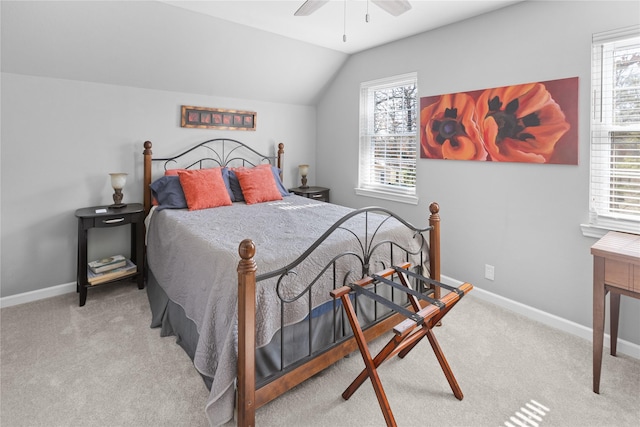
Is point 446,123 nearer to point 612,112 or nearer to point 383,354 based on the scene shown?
point 612,112

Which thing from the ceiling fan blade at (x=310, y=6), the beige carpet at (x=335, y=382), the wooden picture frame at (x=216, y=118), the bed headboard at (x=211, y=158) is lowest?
the beige carpet at (x=335, y=382)

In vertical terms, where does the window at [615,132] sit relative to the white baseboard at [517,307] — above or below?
above

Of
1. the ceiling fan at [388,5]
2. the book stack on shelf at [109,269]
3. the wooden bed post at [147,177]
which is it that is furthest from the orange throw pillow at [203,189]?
the ceiling fan at [388,5]

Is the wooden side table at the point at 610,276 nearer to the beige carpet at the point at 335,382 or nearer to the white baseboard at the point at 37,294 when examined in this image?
the beige carpet at the point at 335,382

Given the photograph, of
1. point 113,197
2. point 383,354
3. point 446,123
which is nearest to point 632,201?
point 446,123

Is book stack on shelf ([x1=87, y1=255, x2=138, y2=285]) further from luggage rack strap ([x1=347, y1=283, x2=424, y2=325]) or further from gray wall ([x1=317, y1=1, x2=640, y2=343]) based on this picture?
gray wall ([x1=317, y1=1, x2=640, y2=343])

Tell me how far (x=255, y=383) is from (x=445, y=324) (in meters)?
1.66

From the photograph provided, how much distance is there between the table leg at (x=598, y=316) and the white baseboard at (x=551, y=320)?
→ 58 centimetres

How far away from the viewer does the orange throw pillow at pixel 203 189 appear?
3215mm

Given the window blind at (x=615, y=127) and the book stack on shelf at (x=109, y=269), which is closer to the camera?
the window blind at (x=615, y=127)

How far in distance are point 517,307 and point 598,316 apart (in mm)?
929

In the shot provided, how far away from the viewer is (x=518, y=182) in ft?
9.14

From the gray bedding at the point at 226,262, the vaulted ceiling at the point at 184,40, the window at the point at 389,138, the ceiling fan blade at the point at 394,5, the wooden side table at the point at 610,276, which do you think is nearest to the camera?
the gray bedding at the point at 226,262

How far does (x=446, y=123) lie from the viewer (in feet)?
10.6
